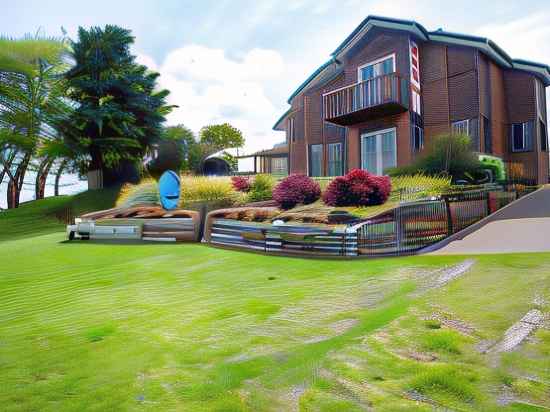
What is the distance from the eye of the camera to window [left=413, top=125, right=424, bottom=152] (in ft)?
65.1

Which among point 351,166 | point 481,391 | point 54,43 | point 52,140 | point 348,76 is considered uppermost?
point 54,43

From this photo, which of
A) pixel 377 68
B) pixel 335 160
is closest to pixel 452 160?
pixel 377 68

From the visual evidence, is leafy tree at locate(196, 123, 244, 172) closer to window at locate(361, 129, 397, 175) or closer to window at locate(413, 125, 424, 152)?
window at locate(361, 129, 397, 175)

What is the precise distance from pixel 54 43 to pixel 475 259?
29648mm

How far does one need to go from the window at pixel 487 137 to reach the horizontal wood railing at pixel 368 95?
4387 millimetres

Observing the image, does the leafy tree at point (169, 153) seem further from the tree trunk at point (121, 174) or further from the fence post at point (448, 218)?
the fence post at point (448, 218)

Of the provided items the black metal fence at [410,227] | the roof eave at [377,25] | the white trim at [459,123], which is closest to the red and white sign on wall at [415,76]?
the roof eave at [377,25]

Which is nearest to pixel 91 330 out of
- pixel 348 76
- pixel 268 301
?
pixel 268 301

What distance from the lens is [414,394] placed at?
304cm

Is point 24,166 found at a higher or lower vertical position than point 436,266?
higher

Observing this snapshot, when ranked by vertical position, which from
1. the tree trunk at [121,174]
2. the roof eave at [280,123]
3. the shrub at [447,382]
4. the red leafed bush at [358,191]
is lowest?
the shrub at [447,382]

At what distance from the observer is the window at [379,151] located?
20141 mm

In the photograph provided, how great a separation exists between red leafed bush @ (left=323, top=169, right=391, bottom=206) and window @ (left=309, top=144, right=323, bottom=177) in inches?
479

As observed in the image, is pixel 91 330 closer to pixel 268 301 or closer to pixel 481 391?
pixel 268 301
